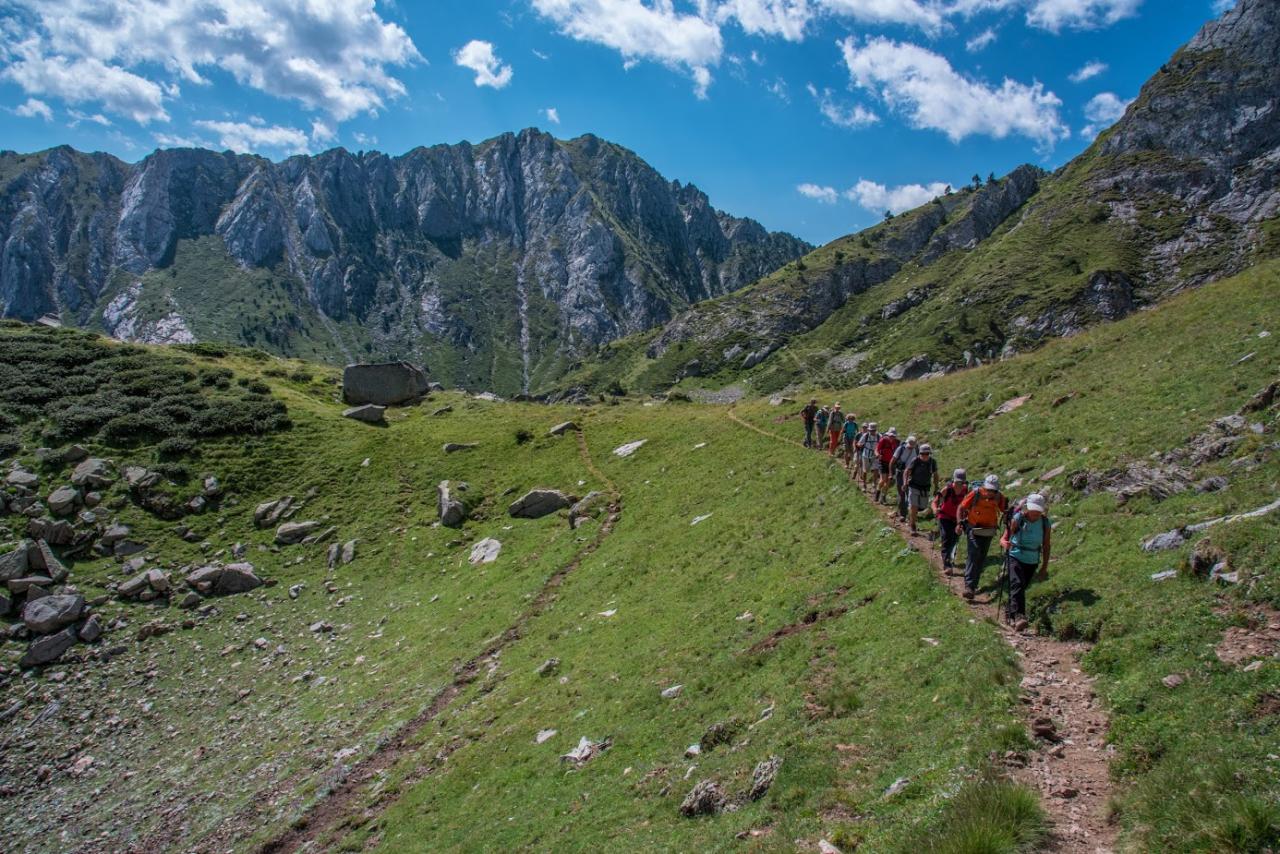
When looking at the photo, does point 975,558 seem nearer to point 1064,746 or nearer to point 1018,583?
point 1018,583

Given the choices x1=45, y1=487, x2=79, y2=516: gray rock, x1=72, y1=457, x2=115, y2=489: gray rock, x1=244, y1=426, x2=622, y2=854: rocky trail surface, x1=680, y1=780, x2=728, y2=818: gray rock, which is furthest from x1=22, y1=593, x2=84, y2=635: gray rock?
x1=680, y1=780, x2=728, y2=818: gray rock

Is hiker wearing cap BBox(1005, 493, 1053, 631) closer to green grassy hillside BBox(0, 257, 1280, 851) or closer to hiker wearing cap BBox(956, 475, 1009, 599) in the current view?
green grassy hillside BBox(0, 257, 1280, 851)

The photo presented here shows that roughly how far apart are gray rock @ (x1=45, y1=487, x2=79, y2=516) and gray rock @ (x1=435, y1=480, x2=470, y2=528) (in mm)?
20992

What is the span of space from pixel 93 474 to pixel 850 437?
46.9m

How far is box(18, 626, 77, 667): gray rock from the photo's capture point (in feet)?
93.9

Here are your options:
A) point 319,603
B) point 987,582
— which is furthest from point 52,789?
point 987,582

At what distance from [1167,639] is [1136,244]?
24420 cm

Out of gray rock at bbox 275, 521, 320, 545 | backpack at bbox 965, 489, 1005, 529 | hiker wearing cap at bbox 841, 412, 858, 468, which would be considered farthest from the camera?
gray rock at bbox 275, 521, 320, 545

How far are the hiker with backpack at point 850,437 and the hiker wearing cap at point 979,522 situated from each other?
49.3 ft

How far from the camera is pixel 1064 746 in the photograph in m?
10.1

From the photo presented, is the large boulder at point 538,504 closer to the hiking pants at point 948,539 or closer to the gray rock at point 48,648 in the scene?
the gray rock at point 48,648

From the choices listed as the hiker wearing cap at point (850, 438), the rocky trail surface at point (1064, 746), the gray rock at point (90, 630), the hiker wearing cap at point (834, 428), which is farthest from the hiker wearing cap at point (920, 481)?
the gray rock at point (90, 630)

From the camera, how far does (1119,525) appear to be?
16.4 m

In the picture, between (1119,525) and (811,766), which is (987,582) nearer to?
(1119,525)
